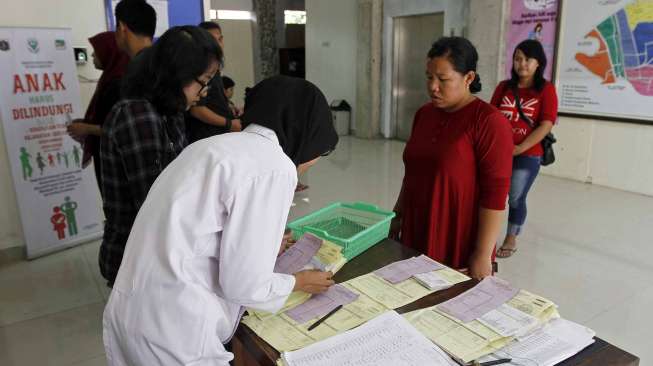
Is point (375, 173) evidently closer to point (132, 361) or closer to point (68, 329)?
point (68, 329)

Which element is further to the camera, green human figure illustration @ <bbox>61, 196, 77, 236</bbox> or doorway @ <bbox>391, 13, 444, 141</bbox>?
doorway @ <bbox>391, 13, 444, 141</bbox>

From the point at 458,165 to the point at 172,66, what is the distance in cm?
94

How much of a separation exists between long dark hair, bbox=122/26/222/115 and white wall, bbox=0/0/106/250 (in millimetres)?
2188

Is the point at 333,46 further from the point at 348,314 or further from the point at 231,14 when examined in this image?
the point at 348,314

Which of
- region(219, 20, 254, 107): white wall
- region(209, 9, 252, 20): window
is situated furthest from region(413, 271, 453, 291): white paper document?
region(209, 9, 252, 20): window

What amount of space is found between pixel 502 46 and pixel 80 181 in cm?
459

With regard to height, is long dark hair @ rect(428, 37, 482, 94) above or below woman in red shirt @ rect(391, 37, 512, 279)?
above

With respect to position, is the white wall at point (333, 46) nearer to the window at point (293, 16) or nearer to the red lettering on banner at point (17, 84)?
the window at point (293, 16)

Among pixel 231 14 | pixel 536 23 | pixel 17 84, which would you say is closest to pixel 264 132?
pixel 17 84

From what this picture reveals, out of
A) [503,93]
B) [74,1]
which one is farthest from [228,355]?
[74,1]

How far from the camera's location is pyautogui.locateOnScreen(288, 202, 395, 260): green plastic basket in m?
1.47

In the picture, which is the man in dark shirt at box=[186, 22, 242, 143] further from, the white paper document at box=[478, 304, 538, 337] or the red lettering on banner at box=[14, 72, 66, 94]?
the white paper document at box=[478, 304, 538, 337]

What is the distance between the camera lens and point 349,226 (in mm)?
1701

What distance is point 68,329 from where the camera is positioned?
238cm
